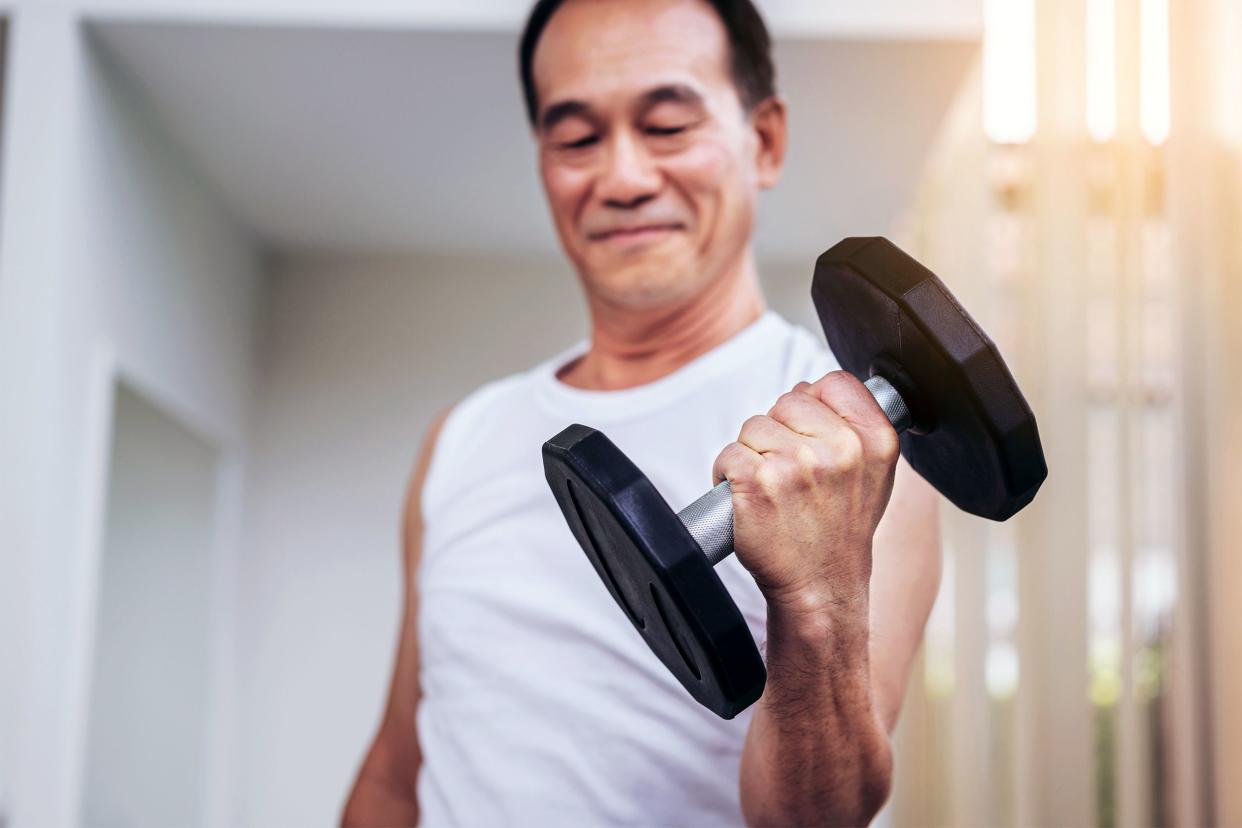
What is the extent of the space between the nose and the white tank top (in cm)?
15

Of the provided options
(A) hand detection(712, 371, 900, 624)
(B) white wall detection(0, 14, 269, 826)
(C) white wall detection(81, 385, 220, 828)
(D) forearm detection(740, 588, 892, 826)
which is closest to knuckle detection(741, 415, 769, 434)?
(A) hand detection(712, 371, 900, 624)

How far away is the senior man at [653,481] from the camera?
959 millimetres

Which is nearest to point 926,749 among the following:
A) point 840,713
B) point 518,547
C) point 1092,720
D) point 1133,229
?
point 1092,720

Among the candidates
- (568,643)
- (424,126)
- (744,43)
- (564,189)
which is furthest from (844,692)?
(424,126)

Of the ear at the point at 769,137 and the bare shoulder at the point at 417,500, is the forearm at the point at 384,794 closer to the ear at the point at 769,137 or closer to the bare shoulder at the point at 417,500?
the bare shoulder at the point at 417,500

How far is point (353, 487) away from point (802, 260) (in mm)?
1168

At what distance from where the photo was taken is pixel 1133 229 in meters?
1.58

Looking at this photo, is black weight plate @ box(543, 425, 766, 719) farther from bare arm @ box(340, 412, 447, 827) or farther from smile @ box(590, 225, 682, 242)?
bare arm @ box(340, 412, 447, 827)

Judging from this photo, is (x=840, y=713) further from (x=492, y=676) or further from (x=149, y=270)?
(x=149, y=270)

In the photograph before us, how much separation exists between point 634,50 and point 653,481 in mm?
393

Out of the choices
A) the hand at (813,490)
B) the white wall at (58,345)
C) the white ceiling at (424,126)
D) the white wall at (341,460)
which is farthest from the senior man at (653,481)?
the white wall at (341,460)

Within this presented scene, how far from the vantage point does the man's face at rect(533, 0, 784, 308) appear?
118 cm

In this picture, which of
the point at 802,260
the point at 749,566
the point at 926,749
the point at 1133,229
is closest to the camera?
the point at 749,566

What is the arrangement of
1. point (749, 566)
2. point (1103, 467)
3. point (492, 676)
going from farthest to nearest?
point (1103, 467) → point (492, 676) → point (749, 566)
